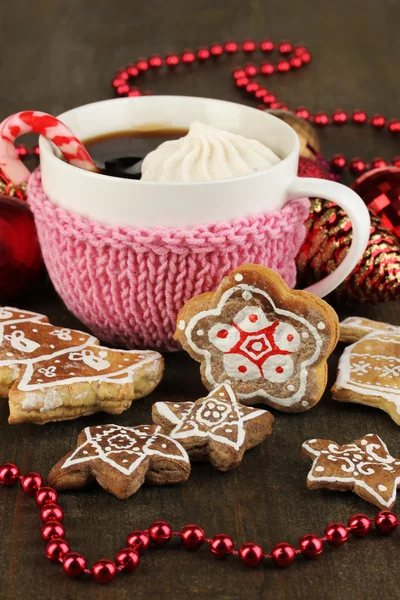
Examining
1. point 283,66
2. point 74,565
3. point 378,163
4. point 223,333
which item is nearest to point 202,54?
point 283,66

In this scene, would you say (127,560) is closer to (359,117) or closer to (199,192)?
(199,192)

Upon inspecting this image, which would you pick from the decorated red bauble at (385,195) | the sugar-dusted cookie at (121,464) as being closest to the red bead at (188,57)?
the decorated red bauble at (385,195)

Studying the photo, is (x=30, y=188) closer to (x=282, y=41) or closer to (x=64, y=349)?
(x=64, y=349)

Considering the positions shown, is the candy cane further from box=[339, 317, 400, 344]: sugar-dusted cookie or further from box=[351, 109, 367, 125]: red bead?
box=[351, 109, 367, 125]: red bead

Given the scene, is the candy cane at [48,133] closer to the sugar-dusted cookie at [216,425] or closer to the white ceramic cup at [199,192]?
the white ceramic cup at [199,192]

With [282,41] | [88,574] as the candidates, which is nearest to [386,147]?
[282,41]
